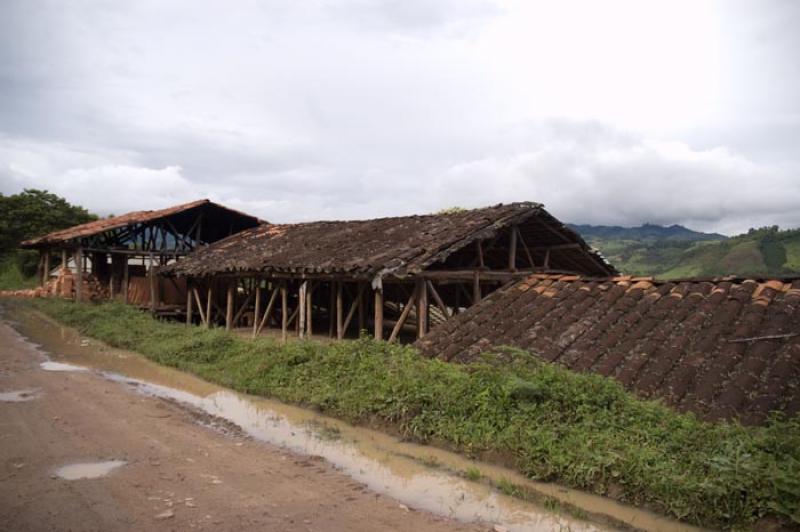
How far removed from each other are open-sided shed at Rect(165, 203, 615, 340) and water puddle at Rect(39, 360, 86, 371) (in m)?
5.00

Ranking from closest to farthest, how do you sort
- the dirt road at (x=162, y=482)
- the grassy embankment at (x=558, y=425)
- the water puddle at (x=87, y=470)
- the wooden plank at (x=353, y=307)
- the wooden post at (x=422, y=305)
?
the dirt road at (x=162, y=482) < the grassy embankment at (x=558, y=425) < the water puddle at (x=87, y=470) < the wooden post at (x=422, y=305) < the wooden plank at (x=353, y=307)

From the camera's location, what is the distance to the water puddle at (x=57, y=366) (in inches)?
460

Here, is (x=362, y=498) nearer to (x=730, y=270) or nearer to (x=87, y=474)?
(x=87, y=474)

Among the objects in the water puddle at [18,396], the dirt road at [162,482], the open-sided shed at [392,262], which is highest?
the open-sided shed at [392,262]

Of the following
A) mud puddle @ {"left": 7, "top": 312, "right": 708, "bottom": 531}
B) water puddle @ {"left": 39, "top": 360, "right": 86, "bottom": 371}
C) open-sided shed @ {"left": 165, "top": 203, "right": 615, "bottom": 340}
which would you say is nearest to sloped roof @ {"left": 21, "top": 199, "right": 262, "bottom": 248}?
open-sided shed @ {"left": 165, "top": 203, "right": 615, "bottom": 340}

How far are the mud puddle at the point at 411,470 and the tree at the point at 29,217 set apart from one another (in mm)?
33051

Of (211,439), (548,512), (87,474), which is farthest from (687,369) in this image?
(87,474)

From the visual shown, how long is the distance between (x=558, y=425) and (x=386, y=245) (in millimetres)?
8293

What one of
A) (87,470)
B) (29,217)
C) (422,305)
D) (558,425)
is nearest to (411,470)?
(558,425)

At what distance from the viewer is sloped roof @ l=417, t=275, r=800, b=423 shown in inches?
266

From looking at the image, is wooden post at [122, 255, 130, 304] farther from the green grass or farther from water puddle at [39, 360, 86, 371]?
water puddle at [39, 360, 86, 371]

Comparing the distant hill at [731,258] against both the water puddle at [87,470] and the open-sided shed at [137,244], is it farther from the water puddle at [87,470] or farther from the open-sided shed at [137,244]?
the water puddle at [87,470]

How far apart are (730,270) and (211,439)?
57275 mm

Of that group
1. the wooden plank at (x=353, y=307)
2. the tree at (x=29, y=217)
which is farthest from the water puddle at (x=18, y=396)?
the tree at (x=29, y=217)
